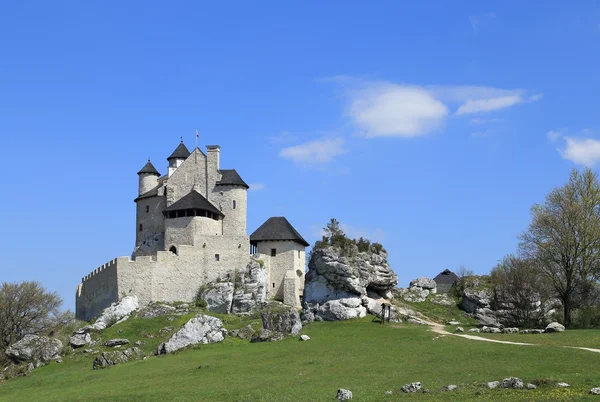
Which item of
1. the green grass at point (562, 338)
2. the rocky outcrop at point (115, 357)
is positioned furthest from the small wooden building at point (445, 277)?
the rocky outcrop at point (115, 357)

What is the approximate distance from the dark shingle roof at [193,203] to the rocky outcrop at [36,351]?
19687 mm

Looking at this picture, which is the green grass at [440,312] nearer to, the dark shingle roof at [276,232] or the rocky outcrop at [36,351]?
the dark shingle roof at [276,232]

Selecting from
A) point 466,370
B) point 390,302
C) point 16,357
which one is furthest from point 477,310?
point 16,357

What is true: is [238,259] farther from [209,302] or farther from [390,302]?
[390,302]

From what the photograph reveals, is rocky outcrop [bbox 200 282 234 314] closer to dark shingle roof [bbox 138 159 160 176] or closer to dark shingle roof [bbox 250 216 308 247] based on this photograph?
dark shingle roof [bbox 250 216 308 247]

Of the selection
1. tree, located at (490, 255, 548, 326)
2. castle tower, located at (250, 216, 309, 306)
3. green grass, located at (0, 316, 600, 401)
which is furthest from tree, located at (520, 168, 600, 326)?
castle tower, located at (250, 216, 309, 306)

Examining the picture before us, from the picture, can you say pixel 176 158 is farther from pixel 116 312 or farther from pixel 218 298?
pixel 116 312

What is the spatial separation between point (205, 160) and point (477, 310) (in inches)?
1321

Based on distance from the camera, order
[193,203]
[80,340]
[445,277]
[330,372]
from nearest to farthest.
A: [330,372] → [80,340] → [193,203] → [445,277]

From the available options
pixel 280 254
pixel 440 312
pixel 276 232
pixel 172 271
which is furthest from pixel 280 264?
pixel 440 312

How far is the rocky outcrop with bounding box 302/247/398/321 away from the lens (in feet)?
209

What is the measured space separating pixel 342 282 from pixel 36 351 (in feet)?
87.9

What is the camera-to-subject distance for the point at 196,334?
57.5 meters

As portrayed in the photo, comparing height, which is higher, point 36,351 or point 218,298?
point 218,298
